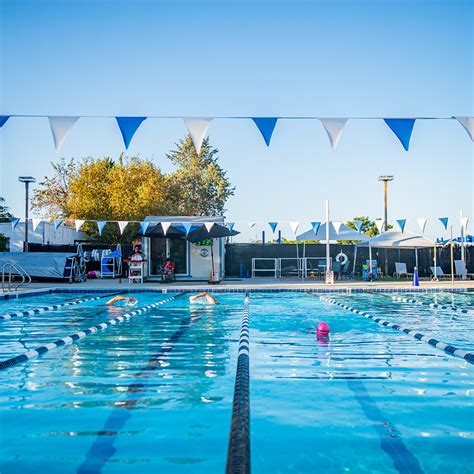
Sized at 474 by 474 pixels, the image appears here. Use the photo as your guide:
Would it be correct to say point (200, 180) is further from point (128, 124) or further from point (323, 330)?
point (323, 330)

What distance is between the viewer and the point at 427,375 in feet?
16.5

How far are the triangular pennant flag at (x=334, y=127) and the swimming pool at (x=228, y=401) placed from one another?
3.31 meters

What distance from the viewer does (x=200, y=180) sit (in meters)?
43.4

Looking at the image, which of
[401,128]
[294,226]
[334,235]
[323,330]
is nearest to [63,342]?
[323,330]

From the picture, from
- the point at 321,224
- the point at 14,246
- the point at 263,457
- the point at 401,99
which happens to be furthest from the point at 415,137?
the point at 14,246

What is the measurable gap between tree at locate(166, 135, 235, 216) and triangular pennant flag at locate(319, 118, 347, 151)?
31.8 metres

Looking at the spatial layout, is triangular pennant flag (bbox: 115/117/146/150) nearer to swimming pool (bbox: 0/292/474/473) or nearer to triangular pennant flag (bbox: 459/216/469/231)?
swimming pool (bbox: 0/292/474/473)

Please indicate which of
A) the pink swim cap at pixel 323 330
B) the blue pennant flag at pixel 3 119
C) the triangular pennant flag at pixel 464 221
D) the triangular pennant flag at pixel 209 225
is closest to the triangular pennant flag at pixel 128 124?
the blue pennant flag at pixel 3 119

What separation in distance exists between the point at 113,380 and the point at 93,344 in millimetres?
2128

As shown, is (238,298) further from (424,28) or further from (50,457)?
(50,457)

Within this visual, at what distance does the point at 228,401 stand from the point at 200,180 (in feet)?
131

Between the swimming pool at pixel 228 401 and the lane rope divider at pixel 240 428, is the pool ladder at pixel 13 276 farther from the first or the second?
the lane rope divider at pixel 240 428

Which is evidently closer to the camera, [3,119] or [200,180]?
[3,119]

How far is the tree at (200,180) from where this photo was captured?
42.2 metres
